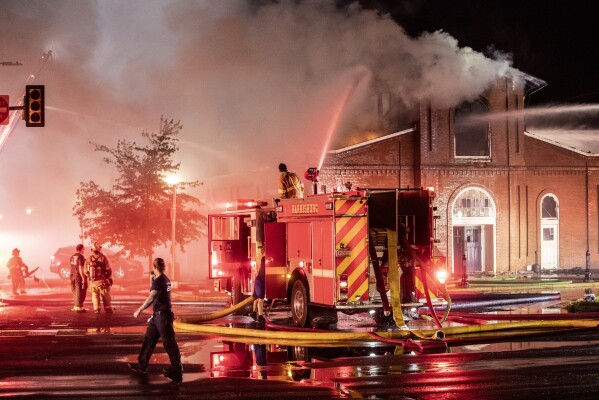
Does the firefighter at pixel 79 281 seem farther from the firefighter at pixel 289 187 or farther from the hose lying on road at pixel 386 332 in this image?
the firefighter at pixel 289 187

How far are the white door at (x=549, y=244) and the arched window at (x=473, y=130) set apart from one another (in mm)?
3977

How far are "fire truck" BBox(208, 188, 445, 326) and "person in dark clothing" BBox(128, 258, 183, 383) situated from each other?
12.1ft

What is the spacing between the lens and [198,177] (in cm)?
4712

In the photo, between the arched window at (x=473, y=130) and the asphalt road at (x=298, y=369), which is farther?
the arched window at (x=473, y=130)

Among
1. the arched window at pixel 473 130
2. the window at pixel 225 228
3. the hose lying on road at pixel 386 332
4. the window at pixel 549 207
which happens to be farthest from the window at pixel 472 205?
the hose lying on road at pixel 386 332

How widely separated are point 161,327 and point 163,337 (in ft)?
0.40

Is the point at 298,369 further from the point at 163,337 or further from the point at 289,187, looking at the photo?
the point at 289,187

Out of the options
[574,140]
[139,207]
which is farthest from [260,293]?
[574,140]

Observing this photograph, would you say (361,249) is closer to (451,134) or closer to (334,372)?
(334,372)

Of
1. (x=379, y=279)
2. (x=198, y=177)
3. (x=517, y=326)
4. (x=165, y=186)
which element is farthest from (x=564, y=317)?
(x=198, y=177)

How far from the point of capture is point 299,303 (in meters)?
13.9

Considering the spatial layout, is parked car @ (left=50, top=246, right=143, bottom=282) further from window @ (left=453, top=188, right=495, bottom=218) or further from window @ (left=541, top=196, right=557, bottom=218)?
window @ (left=541, top=196, right=557, bottom=218)

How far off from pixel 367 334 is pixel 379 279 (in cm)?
134

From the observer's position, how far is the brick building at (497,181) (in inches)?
1236
